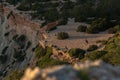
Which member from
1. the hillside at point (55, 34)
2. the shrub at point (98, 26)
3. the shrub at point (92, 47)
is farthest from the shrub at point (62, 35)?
the shrub at point (92, 47)

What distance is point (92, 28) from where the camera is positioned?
5156cm

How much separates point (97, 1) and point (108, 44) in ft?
96.2

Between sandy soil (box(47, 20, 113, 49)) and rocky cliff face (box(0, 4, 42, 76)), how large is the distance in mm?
4720

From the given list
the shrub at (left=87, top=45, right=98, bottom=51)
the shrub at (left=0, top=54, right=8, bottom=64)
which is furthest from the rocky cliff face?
the shrub at (left=87, top=45, right=98, bottom=51)

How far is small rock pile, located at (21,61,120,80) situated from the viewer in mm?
9164

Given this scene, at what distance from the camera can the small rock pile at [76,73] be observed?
361 inches

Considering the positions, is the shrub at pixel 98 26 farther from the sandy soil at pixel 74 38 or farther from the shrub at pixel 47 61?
the shrub at pixel 47 61

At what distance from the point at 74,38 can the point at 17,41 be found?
15.1 m


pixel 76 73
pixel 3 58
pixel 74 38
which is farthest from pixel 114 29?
pixel 76 73

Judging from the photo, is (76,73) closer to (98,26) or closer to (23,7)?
(98,26)

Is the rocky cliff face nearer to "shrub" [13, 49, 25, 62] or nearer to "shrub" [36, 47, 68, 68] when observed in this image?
"shrub" [13, 49, 25, 62]

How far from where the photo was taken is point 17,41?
209ft

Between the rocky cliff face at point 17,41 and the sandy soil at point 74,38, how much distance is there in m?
4.72

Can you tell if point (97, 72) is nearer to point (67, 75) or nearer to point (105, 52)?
point (67, 75)
